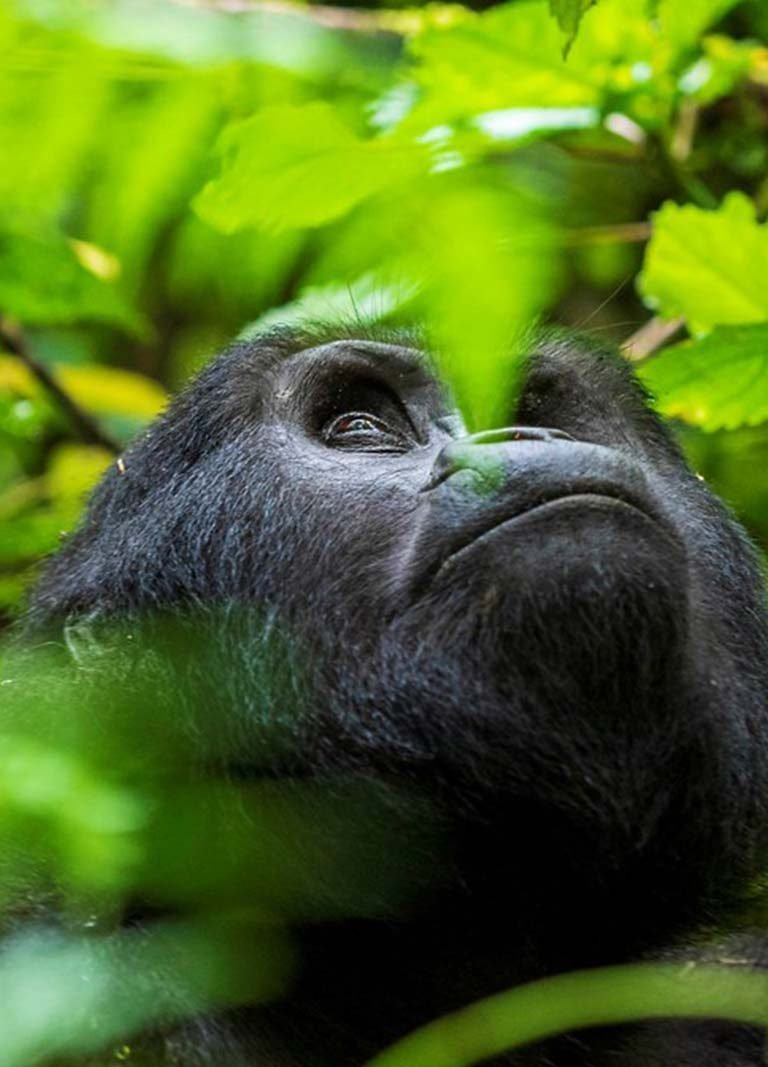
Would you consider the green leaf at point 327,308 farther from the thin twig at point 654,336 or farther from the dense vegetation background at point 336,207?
the thin twig at point 654,336

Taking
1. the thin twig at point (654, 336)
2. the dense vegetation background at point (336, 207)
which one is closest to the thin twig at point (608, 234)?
the dense vegetation background at point (336, 207)

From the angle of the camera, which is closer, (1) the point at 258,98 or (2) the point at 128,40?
(2) the point at 128,40

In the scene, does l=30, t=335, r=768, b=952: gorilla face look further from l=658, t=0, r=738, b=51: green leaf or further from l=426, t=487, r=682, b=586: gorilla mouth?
l=658, t=0, r=738, b=51: green leaf

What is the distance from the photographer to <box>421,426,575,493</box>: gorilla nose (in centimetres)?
234

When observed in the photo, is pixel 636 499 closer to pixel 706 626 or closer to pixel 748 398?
pixel 706 626

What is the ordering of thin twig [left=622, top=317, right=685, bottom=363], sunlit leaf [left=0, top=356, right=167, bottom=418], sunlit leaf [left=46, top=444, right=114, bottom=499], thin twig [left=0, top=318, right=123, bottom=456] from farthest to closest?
sunlit leaf [left=0, top=356, right=167, bottom=418] < thin twig [left=0, top=318, right=123, bottom=456] < sunlit leaf [left=46, top=444, right=114, bottom=499] < thin twig [left=622, top=317, right=685, bottom=363]

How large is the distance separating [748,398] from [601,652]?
1.03 meters

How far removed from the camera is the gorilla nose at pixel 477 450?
2.34 m

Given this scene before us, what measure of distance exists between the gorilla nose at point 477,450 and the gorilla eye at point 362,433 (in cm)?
32

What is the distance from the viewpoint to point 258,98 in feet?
7.57

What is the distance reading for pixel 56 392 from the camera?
5207 millimetres

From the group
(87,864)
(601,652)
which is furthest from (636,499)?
(87,864)

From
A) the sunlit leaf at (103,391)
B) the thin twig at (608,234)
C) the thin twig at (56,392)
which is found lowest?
the sunlit leaf at (103,391)

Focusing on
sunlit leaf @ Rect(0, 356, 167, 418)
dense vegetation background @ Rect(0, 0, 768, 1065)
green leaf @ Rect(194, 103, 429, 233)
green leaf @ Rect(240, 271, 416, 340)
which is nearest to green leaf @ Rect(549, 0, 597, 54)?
dense vegetation background @ Rect(0, 0, 768, 1065)
